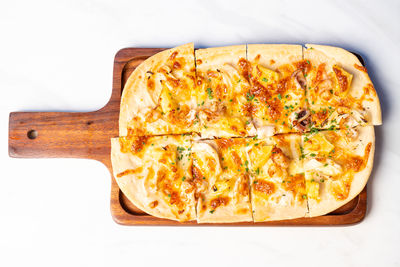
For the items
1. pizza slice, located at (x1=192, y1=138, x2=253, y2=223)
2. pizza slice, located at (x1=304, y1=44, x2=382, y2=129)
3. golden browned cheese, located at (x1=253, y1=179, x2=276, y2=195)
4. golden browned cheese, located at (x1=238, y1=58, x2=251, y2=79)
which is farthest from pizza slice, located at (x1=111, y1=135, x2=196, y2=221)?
pizza slice, located at (x1=304, y1=44, x2=382, y2=129)

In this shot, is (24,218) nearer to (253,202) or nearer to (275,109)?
(253,202)

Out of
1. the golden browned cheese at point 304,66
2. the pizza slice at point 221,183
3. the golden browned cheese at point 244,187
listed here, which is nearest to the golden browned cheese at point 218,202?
the pizza slice at point 221,183

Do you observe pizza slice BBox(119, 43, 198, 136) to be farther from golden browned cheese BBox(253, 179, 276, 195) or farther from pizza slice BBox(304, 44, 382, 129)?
pizza slice BBox(304, 44, 382, 129)

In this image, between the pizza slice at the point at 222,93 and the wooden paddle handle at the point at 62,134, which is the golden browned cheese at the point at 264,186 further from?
the wooden paddle handle at the point at 62,134
